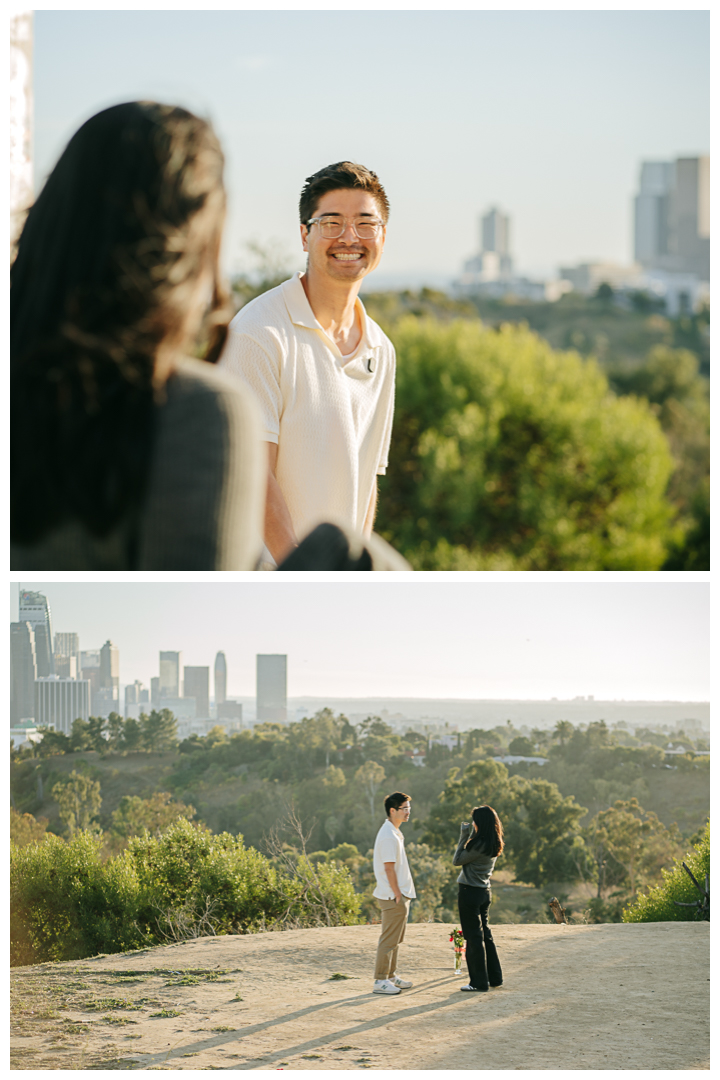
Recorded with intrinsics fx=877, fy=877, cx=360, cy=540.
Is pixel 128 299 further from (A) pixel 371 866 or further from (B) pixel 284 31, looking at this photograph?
(B) pixel 284 31

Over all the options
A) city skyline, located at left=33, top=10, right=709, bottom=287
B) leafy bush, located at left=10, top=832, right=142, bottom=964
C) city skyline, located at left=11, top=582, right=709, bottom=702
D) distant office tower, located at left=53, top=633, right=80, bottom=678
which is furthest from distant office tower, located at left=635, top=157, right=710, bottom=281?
leafy bush, located at left=10, top=832, right=142, bottom=964

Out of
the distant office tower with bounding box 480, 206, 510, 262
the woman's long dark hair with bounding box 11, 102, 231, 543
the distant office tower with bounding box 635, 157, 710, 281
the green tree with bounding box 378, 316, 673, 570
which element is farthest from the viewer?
the green tree with bounding box 378, 316, 673, 570

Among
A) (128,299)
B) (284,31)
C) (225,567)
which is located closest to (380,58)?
(284,31)

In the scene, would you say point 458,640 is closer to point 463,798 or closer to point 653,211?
point 463,798

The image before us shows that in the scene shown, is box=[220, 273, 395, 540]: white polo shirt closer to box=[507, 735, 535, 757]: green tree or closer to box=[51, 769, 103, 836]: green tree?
box=[507, 735, 535, 757]: green tree

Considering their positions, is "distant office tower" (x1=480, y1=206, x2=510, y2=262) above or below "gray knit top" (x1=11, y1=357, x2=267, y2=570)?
above

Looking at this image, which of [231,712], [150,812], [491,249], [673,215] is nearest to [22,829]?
[150,812]
